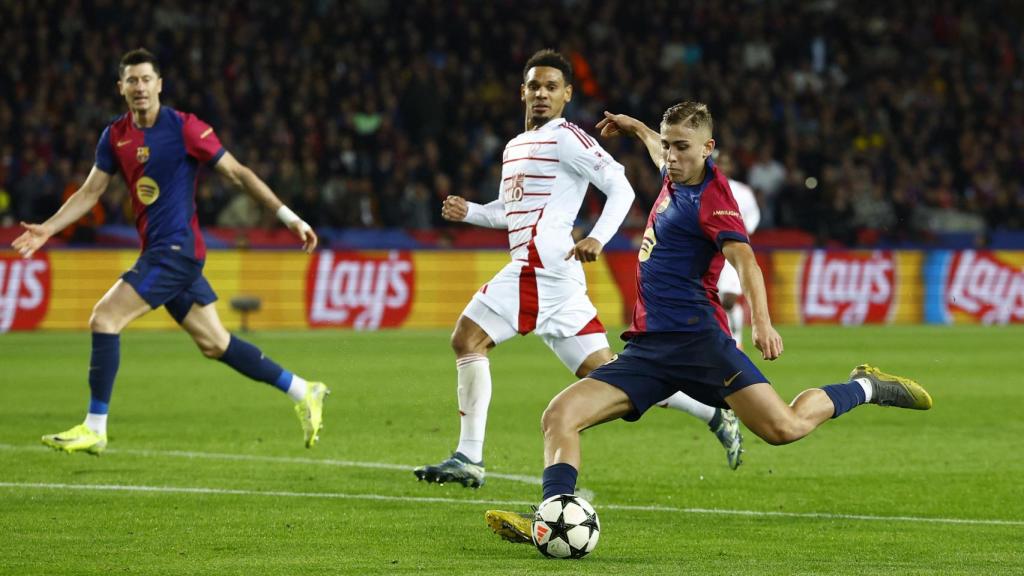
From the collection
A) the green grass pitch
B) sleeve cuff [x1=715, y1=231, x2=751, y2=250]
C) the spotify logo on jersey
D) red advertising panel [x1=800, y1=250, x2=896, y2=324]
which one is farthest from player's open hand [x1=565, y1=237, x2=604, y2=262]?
red advertising panel [x1=800, y1=250, x2=896, y2=324]

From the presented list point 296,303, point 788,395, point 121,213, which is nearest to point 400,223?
point 296,303

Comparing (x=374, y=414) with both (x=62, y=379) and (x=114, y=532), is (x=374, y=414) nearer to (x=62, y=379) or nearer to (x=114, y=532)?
(x=62, y=379)

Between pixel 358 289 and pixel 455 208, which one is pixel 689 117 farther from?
pixel 358 289

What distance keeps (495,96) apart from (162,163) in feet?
59.2

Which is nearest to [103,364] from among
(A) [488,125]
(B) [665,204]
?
(B) [665,204]

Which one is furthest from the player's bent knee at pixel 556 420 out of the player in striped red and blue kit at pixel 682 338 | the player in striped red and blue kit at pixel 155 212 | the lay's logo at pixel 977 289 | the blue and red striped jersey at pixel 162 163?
the lay's logo at pixel 977 289

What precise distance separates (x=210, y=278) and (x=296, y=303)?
1.29 meters

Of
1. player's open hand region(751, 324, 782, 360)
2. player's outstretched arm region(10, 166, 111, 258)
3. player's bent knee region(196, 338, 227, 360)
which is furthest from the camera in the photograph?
player's bent knee region(196, 338, 227, 360)

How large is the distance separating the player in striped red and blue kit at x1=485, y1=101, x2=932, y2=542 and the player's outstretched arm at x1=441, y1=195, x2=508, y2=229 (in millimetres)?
2044

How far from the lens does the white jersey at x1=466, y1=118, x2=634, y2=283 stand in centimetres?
870

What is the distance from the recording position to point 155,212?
9.62m

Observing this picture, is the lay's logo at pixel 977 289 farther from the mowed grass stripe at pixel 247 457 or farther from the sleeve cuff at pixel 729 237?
the sleeve cuff at pixel 729 237

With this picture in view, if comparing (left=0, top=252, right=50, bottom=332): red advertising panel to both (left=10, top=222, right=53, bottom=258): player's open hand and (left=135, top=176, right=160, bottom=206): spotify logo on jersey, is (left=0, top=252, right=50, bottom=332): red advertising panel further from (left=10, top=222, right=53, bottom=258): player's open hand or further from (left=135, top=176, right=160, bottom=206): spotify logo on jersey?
(left=10, top=222, right=53, bottom=258): player's open hand

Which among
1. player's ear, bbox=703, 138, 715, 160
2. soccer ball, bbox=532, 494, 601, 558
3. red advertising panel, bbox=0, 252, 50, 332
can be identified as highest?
player's ear, bbox=703, 138, 715, 160
